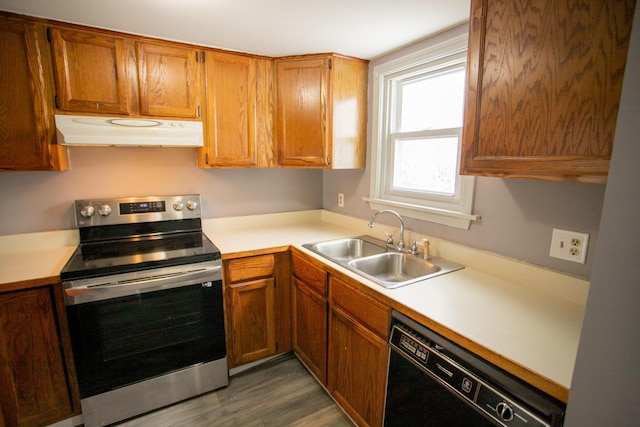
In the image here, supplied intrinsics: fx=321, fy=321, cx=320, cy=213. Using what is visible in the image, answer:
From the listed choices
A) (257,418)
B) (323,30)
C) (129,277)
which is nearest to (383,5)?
(323,30)

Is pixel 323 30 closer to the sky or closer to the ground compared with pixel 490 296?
closer to the sky

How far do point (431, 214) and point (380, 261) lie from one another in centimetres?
39

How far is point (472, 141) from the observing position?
Answer: 120 centimetres

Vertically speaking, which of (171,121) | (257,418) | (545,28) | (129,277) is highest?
(545,28)

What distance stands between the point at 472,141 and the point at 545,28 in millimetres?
387

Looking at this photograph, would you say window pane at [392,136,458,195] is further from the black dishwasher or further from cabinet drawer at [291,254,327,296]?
the black dishwasher

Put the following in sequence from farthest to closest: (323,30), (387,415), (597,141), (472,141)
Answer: (323,30) → (387,415) → (472,141) → (597,141)

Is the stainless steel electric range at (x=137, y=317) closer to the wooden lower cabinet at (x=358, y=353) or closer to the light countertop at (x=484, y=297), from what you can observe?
the light countertop at (x=484, y=297)

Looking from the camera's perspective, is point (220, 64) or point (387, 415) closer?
point (387, 415)

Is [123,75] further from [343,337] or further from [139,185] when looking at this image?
[343,337]

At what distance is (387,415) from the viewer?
4.53 ft

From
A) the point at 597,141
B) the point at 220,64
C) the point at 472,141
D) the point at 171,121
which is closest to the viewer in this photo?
the point at 597,141

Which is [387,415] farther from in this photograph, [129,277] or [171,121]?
[171,121]

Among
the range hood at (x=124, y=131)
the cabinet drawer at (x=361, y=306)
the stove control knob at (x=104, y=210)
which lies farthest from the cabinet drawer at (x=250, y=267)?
the stove control knob at (x=104, y=210)
